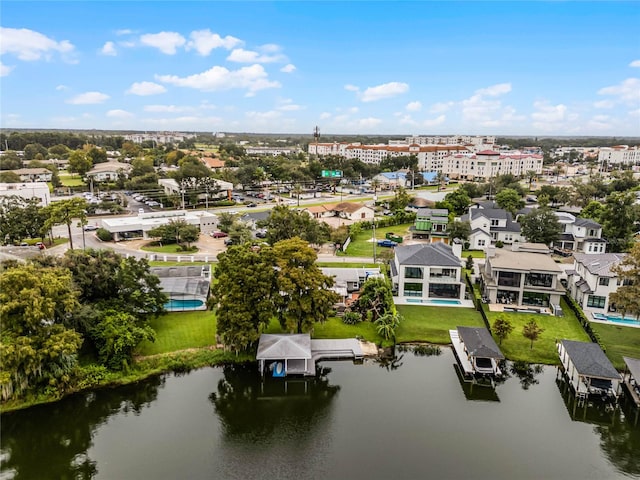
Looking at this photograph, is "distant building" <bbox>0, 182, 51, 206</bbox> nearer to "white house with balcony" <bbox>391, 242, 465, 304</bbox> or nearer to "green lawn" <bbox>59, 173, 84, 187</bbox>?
"green lawn" <bbox>59, 173, 84, 187</bbox>

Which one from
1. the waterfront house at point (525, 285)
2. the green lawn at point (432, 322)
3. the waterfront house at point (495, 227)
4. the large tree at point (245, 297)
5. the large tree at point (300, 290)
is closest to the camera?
the large tree at point (245, 297)

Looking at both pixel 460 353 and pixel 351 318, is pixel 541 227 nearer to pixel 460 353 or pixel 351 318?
pixel 460 353

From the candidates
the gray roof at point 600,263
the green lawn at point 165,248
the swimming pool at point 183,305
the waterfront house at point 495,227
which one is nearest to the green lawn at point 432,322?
the gray roof at point 600,263

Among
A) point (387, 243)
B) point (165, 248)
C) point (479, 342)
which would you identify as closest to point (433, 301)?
point (479, 342)

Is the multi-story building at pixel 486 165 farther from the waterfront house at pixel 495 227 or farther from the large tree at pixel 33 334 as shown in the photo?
the large tree at pixel 33 334

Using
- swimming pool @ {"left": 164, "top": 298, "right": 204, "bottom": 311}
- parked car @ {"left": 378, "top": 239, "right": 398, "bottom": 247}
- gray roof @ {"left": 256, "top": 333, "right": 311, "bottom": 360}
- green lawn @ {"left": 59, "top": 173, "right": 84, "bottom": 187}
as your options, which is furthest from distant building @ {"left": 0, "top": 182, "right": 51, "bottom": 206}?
gray roof @ {"left": 256, "top": 333, "right": 311, "bottom": 360}

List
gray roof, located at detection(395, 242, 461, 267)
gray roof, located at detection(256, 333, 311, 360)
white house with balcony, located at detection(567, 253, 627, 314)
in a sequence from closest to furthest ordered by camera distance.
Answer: gray roof, located at detection(256, 333, 311, 360) < white house with balcony, located at detection(567, 253, 627, 314) < gray roof, located at detection(395, 242, 461, 267)
